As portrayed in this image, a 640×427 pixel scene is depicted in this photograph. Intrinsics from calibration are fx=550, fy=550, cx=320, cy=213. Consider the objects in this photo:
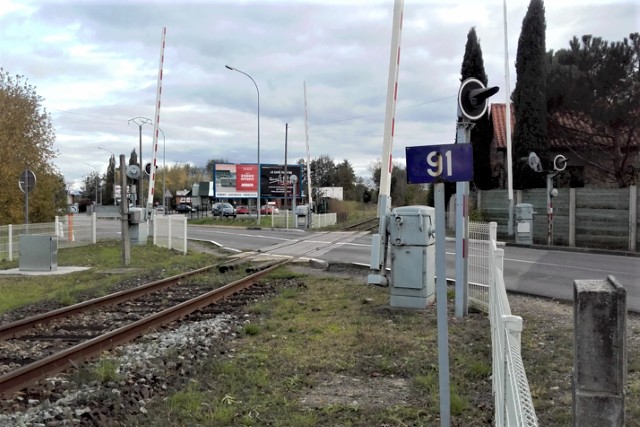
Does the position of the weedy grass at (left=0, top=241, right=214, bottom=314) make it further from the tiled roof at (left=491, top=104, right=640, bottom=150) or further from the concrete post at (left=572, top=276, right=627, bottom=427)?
the tiled roof at (left=491, top=104, right=640, bottom=150)

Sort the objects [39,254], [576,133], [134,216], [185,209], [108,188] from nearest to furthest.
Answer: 1. [39,254]
2. [134,216]
3. [576,133]
4. [185,209]
5. [108,188]

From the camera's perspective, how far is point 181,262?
54.3 feet

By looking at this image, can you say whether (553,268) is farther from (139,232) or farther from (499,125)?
(499,125)

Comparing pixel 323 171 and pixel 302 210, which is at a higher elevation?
pixel 323 171

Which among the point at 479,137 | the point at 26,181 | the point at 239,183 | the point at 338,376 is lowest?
the point at 338,376

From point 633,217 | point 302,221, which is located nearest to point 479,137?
point 302,221

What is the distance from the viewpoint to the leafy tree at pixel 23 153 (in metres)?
25.5

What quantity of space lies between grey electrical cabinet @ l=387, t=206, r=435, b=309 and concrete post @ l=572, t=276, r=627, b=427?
581 centimetres

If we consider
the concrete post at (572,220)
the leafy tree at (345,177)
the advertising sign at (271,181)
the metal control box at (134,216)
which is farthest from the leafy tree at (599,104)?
the leafy tree at (345,177)

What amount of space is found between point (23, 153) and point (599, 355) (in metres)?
29.3

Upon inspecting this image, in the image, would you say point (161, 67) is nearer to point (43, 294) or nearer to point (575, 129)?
point (43, 294)

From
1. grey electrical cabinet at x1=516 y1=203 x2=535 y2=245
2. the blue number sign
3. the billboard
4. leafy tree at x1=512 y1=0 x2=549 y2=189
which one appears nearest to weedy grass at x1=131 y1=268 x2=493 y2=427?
the blue number sign

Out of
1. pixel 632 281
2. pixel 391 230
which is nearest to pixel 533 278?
A: pixel 632 281

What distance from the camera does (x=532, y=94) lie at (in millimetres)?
26438
